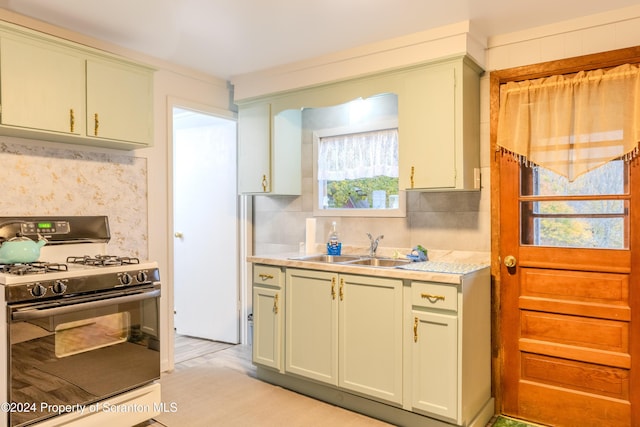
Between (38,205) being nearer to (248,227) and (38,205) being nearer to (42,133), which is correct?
(42,133)

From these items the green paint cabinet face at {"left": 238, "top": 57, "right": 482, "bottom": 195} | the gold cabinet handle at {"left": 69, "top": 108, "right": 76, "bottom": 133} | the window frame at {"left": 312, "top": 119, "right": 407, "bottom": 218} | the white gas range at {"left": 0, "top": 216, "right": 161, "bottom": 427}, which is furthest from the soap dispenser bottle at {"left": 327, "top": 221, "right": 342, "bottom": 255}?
the gold cabinet handle at {"left": 69, "top": 108, "right": 76, "bottom": 133}

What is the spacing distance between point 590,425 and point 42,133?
3.55m

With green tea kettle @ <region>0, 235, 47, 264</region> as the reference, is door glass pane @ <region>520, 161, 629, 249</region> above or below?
above

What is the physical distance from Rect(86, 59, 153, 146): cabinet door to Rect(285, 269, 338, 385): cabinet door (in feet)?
4.59

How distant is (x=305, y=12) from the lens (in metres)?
2.54

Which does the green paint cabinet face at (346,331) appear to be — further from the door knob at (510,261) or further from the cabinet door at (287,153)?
the cabinet door at (287,153)

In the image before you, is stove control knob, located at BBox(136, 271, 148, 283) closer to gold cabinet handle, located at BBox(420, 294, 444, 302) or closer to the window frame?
the window frame

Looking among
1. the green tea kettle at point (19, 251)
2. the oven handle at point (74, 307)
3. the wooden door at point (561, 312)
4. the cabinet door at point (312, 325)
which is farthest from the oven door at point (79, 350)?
the wooden door at point (561, 312)

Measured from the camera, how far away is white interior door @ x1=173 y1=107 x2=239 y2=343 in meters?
4.11

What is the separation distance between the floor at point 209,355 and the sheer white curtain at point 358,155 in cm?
165

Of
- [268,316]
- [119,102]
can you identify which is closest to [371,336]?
[268,316]

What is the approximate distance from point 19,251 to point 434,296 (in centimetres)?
226

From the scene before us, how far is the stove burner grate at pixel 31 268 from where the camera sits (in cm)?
221

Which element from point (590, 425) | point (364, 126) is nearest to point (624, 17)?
point (364, 126)
